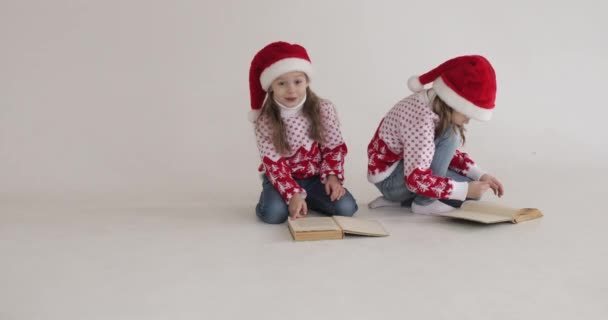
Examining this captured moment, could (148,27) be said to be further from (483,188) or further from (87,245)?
(483,188)

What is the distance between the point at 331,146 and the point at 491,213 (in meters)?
0.64

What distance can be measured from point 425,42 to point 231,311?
2.52m

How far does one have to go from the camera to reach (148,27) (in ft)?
11.7

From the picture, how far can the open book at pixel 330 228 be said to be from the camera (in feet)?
7.04

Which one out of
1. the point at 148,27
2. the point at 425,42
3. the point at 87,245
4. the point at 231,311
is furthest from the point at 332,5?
the point at 231,311

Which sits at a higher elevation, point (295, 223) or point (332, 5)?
point (332, 5)

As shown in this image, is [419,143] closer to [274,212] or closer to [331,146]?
[331,146]

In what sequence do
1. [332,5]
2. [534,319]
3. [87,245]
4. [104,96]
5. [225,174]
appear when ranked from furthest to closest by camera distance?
[332,5], [104,96], [225,174], [87,245], [534,319]

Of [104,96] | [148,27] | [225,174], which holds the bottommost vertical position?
[225,174]

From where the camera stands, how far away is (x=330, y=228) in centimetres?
217

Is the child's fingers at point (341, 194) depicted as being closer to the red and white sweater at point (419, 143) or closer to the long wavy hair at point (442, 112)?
the red and white sweater at point (419, 143)

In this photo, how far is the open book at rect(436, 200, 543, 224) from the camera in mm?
2250

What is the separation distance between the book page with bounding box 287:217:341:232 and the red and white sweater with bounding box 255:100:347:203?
0.14m

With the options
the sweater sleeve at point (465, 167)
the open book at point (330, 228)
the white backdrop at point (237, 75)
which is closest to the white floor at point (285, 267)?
the open book at point (330, 228)
